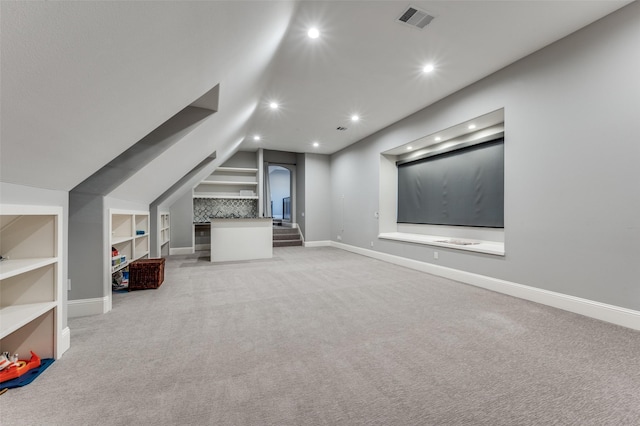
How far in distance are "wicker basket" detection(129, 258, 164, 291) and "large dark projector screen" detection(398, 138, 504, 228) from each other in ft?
16.5

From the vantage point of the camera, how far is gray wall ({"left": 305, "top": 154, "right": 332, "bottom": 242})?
330 inches

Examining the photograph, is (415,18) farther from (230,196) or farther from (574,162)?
(230,196)

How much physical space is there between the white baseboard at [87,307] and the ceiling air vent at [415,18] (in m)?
4.30

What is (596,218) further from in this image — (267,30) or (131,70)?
(131,70)

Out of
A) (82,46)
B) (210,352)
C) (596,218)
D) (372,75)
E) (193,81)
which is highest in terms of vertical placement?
(372,75)

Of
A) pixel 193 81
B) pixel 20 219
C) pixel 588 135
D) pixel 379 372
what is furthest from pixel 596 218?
pixel 20 219

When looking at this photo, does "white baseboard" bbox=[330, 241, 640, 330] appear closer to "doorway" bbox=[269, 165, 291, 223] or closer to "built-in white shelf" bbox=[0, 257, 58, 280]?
"built-in white shelf" bbox=[0, 257, 58, 280]

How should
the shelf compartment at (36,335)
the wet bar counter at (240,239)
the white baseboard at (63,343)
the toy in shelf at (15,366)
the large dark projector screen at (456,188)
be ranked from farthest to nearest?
the wet bar counter at (240,239)
the large dark projector screen at (456,188)
the white baseboard at (63,343)
the shelf compartment at (36,335)
the toy in shelf at (15,366)

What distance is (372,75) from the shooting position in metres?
3.72

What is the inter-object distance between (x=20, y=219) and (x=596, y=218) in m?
5.19

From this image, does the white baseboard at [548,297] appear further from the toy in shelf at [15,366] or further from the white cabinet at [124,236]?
the white cabinet at [124,236]

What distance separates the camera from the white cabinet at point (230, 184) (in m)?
8.29

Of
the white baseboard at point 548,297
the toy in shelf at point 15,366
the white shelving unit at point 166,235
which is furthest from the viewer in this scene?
the white shelving unit at point 166,235

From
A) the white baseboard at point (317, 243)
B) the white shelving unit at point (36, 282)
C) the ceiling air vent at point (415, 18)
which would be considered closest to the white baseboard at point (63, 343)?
the white shelving unit at point (36, 282)
